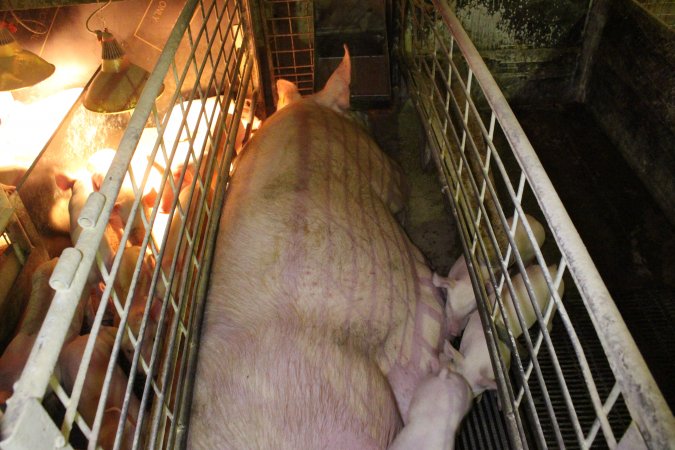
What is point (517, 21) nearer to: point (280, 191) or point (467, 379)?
point (280, 191)

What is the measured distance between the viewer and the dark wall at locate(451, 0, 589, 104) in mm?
3770

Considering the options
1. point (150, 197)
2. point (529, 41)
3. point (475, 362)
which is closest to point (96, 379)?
point (150, 197)

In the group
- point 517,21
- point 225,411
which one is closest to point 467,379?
point 225,411

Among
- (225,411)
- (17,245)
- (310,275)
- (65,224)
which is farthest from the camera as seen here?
(65,224)

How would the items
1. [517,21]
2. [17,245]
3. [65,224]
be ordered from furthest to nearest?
[517,21] → [65,224] → [17,245]

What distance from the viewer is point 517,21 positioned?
151 inches

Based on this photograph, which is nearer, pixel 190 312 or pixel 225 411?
pixel 225 411

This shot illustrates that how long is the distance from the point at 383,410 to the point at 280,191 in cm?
97

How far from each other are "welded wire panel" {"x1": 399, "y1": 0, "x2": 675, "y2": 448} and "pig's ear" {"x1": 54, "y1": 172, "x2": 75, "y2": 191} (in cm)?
207

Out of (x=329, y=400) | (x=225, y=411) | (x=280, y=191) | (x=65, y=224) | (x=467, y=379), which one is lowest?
(x=65, y=224)

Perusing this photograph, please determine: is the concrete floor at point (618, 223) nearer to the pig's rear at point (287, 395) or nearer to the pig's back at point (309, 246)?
the pig's back at point (309, 246)

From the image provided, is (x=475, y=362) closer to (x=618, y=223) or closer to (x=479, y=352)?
(x=479, y=352)

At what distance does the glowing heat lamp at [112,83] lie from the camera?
8.13 ft

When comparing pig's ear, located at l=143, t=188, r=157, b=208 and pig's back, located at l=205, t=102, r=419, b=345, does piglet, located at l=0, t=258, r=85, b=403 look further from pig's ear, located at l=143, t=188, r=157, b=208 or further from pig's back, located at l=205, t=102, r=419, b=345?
pig's back, located at l=205, t=102, r=419, b=345
